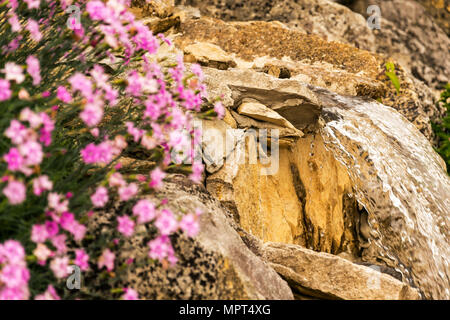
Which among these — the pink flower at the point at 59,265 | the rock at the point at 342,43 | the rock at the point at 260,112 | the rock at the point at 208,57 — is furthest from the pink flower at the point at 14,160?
the rock at the point at 342,43

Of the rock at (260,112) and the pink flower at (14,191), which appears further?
the rock at (260,112)

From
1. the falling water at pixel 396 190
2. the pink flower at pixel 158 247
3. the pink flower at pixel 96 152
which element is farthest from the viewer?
the falling water at pixel 396 190

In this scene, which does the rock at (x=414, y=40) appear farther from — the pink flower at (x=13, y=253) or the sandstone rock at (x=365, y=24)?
the pink flower at (x=13, y=253)

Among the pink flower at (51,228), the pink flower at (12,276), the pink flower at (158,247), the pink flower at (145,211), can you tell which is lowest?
the pink flower at (158,247)

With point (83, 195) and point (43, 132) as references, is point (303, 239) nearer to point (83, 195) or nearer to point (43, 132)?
point (83, 195)

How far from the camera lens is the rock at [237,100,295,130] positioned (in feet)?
15.6

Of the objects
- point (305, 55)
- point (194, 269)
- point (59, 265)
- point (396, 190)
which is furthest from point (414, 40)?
point (59, 265)

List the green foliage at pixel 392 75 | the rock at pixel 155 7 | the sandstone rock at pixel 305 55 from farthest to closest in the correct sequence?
the green foliage at pixel 392 75 → the sandstone rock at pixel 305 55 → the rock at pixel 155 7

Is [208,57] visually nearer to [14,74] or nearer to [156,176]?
[156,176]

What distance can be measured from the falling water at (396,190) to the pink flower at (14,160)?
3.74 m

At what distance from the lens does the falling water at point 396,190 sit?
443 cm

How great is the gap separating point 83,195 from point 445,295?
136 inches

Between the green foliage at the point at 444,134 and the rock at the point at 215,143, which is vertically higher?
the rock at the point at 215,143

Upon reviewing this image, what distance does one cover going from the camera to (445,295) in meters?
4.12
